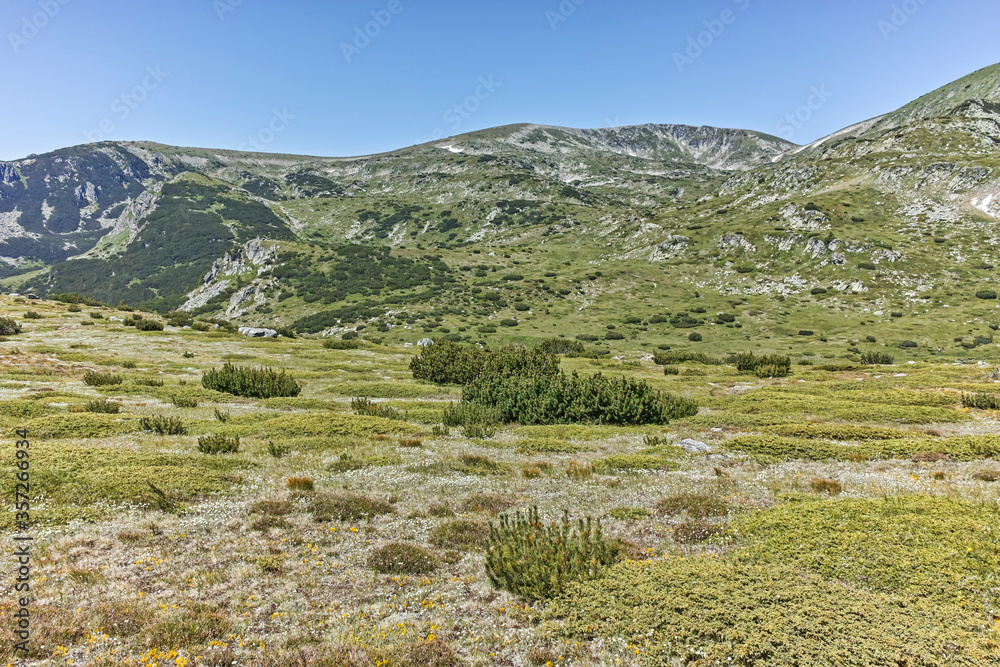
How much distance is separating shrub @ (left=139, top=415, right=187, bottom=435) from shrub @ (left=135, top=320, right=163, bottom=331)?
44.9m

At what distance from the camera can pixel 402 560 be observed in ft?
30.5

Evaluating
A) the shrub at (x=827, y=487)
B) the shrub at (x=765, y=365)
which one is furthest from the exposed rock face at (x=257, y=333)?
the shrub at (x=827, y=487)

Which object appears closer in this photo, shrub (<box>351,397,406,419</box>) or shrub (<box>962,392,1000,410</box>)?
shrub (<box>962,392,1000,410</box>)

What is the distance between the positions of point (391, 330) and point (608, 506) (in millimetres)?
79646

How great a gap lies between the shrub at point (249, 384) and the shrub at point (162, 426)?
10.8 metres

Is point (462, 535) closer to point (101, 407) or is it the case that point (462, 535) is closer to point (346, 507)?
point (346, 507)

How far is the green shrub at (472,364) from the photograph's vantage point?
122 feet

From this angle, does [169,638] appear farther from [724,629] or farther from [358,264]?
[358,264]

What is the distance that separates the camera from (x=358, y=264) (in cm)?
13375

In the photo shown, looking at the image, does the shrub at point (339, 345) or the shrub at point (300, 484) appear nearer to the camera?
the shrub at point (300, 484)

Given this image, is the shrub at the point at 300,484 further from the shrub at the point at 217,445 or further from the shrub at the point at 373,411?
the shrub at the point at 373,411

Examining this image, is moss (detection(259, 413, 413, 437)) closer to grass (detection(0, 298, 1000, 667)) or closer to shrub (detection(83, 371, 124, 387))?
grass (detection(0, 298, 1000, 667))

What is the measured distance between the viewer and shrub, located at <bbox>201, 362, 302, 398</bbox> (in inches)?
1188

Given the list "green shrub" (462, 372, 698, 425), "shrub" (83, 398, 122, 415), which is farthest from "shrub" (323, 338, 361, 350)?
"shrub" (83, 398, 122, 415)
